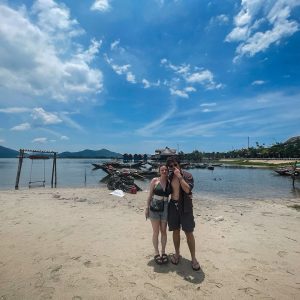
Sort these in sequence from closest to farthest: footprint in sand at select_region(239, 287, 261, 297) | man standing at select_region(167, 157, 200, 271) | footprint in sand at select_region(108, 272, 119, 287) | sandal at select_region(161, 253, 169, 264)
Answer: footprint in sand at select_region(239, 287, 261, 297) < footprint in sand at select_region(108, 272, 119, 287) < man standing at select_region(167, 157, 200, 271) < sandal at select_region(161, 253, 169, 264)

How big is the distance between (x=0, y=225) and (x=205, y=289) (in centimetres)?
644

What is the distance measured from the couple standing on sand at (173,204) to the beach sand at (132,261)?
54 cm

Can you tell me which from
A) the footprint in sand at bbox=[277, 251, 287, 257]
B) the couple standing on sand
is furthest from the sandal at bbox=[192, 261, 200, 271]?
the footprint in sand at bbox=[277, 251, 287, 257]

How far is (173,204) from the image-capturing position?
5031 millimetres

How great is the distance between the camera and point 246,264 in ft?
17.3

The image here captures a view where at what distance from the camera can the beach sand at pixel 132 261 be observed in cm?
420

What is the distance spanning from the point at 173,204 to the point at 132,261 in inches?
60.6

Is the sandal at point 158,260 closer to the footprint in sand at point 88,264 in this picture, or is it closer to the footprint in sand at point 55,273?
the footprint in sand at point 88,264

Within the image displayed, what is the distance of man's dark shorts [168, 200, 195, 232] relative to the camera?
4895 mm

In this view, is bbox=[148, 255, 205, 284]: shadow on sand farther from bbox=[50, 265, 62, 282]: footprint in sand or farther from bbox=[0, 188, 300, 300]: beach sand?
bbox=[50, 265, 62, 282]: footprint in sand

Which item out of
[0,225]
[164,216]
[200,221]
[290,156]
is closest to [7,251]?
[0,225]

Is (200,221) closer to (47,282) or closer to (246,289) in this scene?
(246,289)

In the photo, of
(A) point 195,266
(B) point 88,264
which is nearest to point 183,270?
(A) point 195,266

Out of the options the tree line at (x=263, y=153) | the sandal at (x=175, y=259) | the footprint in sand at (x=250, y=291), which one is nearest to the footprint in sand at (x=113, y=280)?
the sandal at (x=175, y=259)
